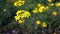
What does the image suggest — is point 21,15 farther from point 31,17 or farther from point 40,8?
point 40,8

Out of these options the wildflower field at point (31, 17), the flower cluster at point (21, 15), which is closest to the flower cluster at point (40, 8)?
the wildflower field at point (31, 17)

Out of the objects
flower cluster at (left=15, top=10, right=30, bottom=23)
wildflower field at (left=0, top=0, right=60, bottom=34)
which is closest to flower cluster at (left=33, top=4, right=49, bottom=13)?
wildflower field at (left=0, top=0, right=60, bottom=34)

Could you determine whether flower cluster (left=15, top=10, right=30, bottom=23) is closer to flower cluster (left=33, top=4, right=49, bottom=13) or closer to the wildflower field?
the wildflower field

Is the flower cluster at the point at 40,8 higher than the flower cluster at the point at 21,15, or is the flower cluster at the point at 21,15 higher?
the flower cluster at the point at 40,8

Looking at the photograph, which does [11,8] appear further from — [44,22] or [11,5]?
[44,22]

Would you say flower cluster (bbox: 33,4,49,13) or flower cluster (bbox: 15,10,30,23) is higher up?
flower cluster (bbox: 33,4,49,13)

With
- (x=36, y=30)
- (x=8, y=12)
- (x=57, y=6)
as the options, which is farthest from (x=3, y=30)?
(x=57, y=6)

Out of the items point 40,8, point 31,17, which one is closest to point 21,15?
point 31,17

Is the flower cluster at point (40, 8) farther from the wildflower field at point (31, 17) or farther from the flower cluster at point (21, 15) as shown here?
the flower cluster at point (21, 15)
